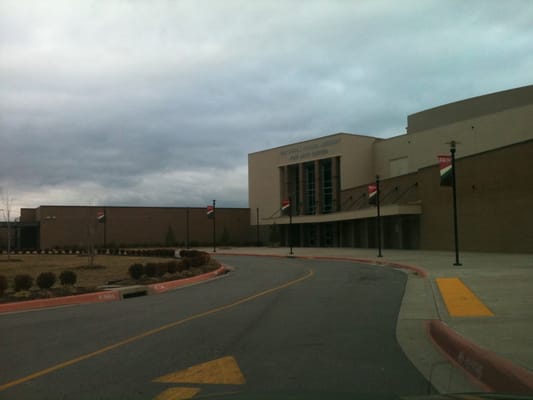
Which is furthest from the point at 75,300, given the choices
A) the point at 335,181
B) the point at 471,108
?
the point at 471,108

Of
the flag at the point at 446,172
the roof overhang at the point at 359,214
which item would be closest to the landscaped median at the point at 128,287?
the flag at the point at 446,172

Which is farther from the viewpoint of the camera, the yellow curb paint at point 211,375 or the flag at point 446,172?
the flag at point 446,172

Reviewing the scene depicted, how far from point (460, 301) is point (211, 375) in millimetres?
7910

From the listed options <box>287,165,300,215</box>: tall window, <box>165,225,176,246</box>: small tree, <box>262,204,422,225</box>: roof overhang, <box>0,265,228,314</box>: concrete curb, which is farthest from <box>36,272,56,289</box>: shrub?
<box>165,225,176,246</box>: small tree

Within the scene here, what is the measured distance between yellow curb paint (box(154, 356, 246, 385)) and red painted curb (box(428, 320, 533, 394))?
8.97 ft

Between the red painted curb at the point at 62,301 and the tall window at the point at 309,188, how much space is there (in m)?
56.7

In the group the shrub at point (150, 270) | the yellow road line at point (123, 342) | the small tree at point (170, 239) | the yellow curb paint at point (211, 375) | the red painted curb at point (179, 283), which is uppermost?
the small tree at point (170, 239)

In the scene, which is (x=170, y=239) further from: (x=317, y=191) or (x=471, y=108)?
(x=471, y=108)

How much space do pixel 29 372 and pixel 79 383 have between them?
1.05m

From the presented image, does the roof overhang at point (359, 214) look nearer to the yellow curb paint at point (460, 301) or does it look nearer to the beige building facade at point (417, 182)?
the beige building facade at point (417, 182)

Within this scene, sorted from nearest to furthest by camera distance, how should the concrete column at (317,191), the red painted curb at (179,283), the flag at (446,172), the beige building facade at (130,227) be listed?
the red painted curb at (179,283), the flag at (446,172), the concrete column at (317,191), the beige building facade at (130,227)

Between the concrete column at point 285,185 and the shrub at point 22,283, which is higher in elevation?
the concrete column at point 285,185

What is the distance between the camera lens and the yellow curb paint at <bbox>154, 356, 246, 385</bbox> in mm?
6645

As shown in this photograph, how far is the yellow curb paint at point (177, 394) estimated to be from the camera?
594cm
